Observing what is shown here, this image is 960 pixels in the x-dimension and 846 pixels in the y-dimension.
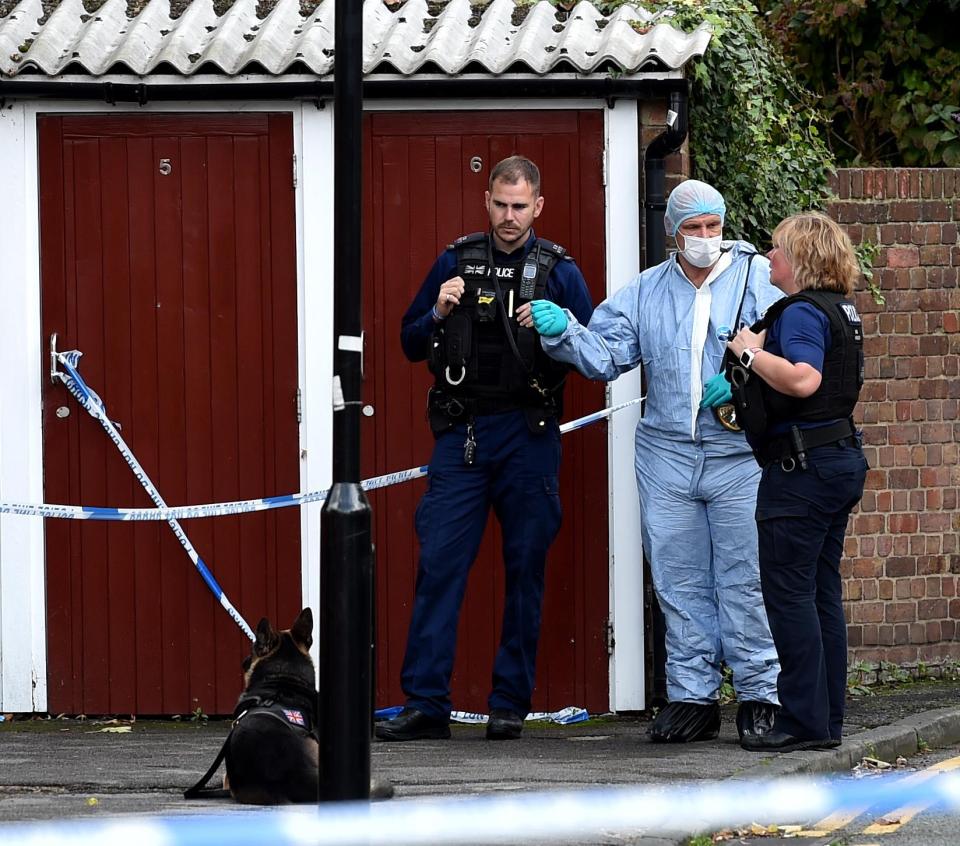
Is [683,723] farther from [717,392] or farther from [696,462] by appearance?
[717,392]

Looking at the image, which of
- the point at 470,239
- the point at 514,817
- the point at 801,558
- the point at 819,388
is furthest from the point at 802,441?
the point at 514,817

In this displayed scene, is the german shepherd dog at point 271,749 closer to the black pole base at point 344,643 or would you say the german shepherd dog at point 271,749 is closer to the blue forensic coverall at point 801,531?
the black pole base at point 344,643

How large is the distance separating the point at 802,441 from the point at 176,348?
3.15 m

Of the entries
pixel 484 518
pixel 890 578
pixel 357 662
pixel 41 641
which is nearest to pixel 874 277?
pixel 890 578

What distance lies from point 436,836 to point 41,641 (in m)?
3.85

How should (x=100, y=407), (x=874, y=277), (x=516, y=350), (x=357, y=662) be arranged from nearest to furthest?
(x=357, y=662) → (x=516, y=350) → (x=100, y=407) → (x=874, y=277)

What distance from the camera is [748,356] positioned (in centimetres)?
659

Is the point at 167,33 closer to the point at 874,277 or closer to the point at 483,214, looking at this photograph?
the point at 483,214

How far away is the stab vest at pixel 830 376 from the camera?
6.64 metres

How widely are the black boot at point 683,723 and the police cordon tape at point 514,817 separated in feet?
2.67

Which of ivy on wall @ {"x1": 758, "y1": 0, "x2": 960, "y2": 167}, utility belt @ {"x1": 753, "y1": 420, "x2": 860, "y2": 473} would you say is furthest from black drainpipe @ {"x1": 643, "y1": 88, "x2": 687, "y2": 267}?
ivy on wall @ {"x1": 758, "y1": 0, "x2": 960, "y2": 167}

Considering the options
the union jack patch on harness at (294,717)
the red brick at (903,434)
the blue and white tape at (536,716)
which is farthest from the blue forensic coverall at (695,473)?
the red brick at (903,434)

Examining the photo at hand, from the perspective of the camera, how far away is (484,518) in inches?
295

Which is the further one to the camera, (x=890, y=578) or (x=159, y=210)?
(x=890, y=578)
